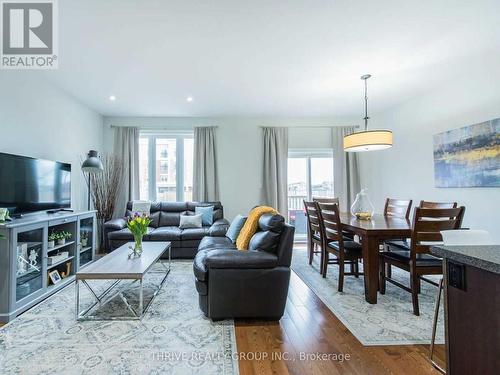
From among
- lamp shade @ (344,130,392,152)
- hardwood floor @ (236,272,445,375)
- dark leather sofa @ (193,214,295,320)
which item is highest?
lamp shade @ (344,130,392,152)

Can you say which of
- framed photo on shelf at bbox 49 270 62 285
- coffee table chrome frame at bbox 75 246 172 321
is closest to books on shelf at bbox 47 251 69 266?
framed photo on shelf at bbox 49 270 62 285

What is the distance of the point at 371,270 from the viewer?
2529 mm

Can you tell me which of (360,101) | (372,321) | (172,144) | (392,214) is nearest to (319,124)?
(360,101)

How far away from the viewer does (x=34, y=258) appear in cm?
265

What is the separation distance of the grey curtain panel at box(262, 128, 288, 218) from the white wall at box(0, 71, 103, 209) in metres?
3.33

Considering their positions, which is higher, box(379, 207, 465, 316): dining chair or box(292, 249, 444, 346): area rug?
box(379, 207, 465, 316): dining chair

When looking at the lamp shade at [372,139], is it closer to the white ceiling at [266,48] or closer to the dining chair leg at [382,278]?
the white ceiling at [266,48]

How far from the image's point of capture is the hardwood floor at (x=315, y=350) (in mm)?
1646

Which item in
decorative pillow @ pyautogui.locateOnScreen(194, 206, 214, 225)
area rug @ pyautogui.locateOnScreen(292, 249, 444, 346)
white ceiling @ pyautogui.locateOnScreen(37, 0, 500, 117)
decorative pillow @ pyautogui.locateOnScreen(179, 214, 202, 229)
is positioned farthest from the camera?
decorative pillow @ pyautogui.locateOnScreen(194, 206, 214, 225)

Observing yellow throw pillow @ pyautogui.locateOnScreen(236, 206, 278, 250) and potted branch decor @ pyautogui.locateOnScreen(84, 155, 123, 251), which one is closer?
yellow throw pillow @ pyautogui.locateOnScreen(236, 206, 278, 250)

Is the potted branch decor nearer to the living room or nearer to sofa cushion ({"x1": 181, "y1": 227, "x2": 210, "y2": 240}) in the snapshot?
the living room

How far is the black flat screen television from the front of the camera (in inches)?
101

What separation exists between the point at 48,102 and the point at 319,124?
467cm

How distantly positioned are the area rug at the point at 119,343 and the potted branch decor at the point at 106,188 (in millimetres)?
2311
